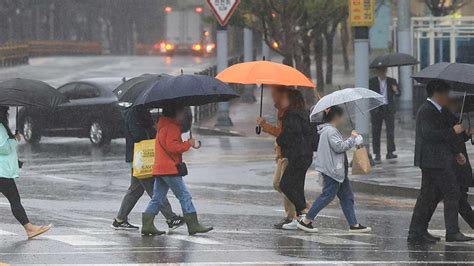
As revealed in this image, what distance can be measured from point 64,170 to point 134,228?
7.73 m

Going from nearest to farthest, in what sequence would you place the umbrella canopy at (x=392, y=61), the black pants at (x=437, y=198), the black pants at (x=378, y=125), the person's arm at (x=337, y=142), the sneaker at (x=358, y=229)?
the black pants at (x=437, y=198) < the person's arm at (x=337, y=142) < the sneaker at (x=358, y=229) < the black pants at (x=378, y=125) < the umbrella canopy at (x=392, y=61)

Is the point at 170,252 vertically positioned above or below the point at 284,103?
below

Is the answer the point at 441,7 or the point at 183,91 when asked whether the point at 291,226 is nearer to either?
the point at 183,91

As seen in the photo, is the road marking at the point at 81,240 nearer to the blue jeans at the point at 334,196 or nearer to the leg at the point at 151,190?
the leg at the point at 151,190

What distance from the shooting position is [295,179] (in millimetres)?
12938

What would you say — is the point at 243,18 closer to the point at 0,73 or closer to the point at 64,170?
the point at 64,170

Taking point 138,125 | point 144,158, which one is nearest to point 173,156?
point 144,158

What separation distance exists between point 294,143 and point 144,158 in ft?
5.44

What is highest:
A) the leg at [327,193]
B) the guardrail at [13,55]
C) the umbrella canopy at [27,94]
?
the umbrella canopy at [27,94]

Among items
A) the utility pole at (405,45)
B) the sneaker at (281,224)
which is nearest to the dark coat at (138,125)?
the sneaker at (281,224)

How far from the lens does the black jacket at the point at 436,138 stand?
11680 millimetres

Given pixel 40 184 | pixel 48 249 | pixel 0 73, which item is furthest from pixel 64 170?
pixel 0 73

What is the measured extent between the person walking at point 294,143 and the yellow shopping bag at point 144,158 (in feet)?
4.61

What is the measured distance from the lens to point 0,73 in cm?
5125
